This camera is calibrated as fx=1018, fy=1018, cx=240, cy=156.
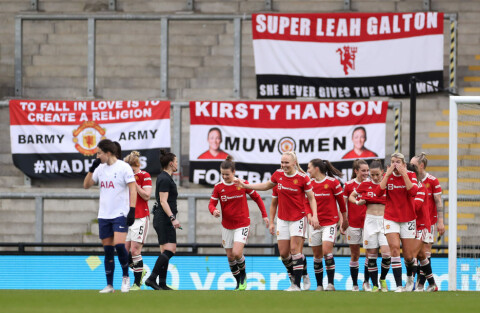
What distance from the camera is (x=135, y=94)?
75.6 feet

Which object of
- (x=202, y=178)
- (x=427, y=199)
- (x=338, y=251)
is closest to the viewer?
(x=427, y=199)

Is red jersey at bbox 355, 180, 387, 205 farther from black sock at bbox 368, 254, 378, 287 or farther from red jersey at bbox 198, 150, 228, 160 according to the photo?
red jersey at bbox 198, 150, 228, 160

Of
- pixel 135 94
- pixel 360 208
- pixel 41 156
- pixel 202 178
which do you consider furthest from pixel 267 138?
pixel 360 208

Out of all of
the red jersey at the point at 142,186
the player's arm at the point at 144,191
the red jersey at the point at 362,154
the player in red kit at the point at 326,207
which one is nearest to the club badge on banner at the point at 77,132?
the red jersey at the point at 362,154

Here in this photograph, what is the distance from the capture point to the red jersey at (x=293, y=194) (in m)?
14.0

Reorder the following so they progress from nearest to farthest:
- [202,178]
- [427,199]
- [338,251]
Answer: [427,199], [338,251], [202,178]

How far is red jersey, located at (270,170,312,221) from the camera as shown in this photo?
45.8 feet

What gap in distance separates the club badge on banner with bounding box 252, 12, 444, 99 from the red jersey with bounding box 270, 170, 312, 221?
859 cm

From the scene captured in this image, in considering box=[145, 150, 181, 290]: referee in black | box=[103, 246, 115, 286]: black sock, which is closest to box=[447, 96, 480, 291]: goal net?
box=[145, 150, 181, 290]: referee in black

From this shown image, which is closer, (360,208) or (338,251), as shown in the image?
(360,208)

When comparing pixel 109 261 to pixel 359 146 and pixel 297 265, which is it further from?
pixel 359 146

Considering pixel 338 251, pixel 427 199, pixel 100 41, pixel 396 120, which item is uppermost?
pixel 100 41

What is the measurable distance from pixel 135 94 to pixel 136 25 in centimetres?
161

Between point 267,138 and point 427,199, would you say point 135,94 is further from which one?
point 427,199
